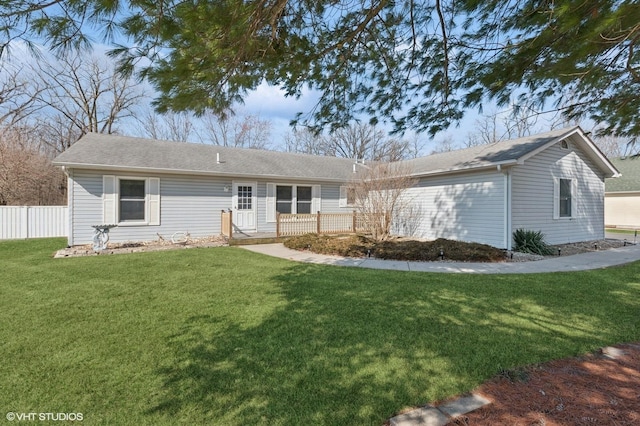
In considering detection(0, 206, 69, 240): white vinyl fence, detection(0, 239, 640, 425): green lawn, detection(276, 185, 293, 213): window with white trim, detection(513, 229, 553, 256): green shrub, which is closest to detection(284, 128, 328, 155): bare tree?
detection(276, 185, 293, 213): window with white trim

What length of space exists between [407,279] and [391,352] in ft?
10.3

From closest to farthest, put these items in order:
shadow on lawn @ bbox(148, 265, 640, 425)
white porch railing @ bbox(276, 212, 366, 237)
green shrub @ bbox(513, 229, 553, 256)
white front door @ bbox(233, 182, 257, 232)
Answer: shadow on lawn @ bbox(148, 265, 640, 425) → green shrub @ bbox(513, 229, 553, 256) → white porch railing @ bbox(276, 212, 366, 237) → white front door @ bbox(233, 182, 257, 232)

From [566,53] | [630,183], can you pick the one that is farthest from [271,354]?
[630,183]

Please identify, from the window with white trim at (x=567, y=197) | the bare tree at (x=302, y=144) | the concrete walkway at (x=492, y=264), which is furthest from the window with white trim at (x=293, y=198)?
the bare tree at (x=302, y=144)

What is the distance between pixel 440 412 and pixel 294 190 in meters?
12.2

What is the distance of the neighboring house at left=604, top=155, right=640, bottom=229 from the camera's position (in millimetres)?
18672

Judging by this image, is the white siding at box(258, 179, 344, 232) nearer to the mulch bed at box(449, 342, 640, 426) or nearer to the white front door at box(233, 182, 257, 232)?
the white front door at box(233, 182, 257, 232)

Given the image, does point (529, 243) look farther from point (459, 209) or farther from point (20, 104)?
point (20, 104)

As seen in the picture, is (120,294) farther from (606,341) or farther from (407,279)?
(606,341)

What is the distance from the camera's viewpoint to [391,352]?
3125 mm

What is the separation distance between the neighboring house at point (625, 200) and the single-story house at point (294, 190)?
947 centimetres

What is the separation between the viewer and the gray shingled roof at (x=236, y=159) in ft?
33.2

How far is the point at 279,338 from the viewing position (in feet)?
11.4

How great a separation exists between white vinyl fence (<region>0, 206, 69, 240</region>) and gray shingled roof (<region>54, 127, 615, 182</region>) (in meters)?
3.18
